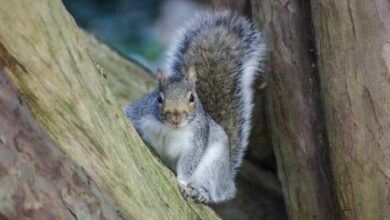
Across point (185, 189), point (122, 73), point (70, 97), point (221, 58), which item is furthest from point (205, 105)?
point (70, 97)

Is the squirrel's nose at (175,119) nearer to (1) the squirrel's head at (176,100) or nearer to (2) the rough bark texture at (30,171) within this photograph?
(1) the squirrel's head at (176,100)

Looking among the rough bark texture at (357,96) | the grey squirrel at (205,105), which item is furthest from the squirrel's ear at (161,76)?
the rough bark texture at (357,96)

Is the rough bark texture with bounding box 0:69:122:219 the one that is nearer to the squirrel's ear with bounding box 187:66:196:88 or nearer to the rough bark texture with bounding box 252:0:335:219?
the squirrel's ear with bounding box 187:66:196:88

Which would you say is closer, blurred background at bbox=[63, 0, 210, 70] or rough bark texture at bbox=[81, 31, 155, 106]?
rough bark texture at bbox=[81, 31, 155, 106]

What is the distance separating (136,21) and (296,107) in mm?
1275

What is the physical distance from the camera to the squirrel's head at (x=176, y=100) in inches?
84.1

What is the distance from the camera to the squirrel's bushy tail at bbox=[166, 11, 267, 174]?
240cm

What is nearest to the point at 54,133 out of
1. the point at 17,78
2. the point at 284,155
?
the point at 17,78

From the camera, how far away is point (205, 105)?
2445 millimetres

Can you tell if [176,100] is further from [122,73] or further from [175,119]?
[122,73]

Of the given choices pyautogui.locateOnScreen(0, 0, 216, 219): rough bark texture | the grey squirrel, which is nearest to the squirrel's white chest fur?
the grey squirrel

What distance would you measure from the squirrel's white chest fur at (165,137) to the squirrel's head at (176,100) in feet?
0.16

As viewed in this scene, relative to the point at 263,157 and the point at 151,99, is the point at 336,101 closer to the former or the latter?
the point at 151,99

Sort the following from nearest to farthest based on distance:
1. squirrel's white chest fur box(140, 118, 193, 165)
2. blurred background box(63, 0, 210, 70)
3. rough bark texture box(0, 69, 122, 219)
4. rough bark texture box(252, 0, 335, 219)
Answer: rough bark texture box(0, 69, 122, 219) → squirrel's white chest fur box(140, 118, 193, 165) → rough bark texture box(252, 0, 335, 219) → blurred background box(63, 0, 210, 70)
